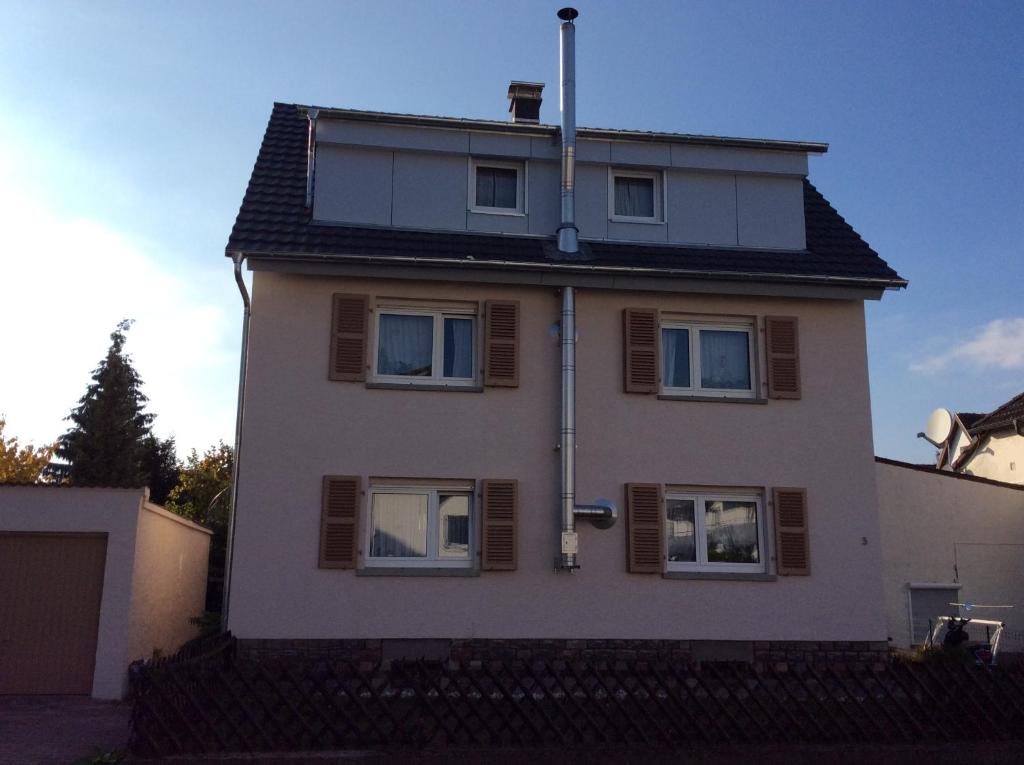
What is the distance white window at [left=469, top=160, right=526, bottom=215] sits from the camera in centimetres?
1287

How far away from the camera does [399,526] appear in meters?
11.4

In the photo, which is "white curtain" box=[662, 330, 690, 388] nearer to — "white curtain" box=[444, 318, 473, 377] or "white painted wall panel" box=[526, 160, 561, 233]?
"white painted wall panel" box=[526, 160, 561, 233]

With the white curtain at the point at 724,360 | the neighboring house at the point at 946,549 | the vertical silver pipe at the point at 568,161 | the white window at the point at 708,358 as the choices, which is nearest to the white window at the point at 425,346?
the vertical silver pipe at the point at 568,161

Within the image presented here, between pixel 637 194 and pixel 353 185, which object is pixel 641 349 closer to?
pixel 637 194

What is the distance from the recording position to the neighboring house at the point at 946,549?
49.2 ft

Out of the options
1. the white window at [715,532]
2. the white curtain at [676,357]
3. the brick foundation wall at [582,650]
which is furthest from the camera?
the white curtain at [676,357]

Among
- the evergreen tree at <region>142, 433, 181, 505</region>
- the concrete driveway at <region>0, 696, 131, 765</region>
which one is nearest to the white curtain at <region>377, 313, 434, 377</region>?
the concrete driveway at <region>0, 696, 131, 765</region>

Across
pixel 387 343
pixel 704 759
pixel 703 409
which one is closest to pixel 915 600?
pixel 703 409

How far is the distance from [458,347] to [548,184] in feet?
8.79

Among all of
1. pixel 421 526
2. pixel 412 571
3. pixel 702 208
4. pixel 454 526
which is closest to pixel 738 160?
pixel 702 208

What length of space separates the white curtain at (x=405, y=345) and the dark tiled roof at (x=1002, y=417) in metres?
13.3

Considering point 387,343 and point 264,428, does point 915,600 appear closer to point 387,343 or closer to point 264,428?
point 387,343

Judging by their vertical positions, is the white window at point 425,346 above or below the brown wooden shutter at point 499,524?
above

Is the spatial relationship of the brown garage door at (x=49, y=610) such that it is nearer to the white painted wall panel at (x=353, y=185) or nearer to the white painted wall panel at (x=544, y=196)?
the white painted wall panel at (x=353, y=185)
